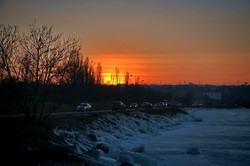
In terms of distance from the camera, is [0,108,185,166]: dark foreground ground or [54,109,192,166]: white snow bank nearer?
[0,108,185,166]: dark foreground ground

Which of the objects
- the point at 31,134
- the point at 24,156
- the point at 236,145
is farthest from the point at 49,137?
the point at 236,145

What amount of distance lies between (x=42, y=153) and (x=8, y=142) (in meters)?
1.75

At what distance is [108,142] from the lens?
26.2 metres

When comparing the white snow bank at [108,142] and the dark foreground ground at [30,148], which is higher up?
the dark foreground ground at [30,148]

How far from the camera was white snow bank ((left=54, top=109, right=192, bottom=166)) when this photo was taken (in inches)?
674

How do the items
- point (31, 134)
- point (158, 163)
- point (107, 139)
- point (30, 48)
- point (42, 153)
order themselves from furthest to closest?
point (107, 139) → point (30, 48) → point (158, 163) → point (31, 134) → point (42, 153)

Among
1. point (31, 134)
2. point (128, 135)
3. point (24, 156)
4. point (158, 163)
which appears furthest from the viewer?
point (128, 135)

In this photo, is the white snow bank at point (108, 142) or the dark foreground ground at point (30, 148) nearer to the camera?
the dark foreground ground at point (30, 148)

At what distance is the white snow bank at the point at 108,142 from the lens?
17.1 m

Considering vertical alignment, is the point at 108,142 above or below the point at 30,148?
below

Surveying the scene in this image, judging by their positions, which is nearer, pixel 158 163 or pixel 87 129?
pixel 158 163

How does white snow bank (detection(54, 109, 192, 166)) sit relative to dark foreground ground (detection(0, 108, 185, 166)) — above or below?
below

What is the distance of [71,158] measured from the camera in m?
14.7

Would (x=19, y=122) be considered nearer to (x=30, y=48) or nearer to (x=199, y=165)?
(x=30, y=48)
